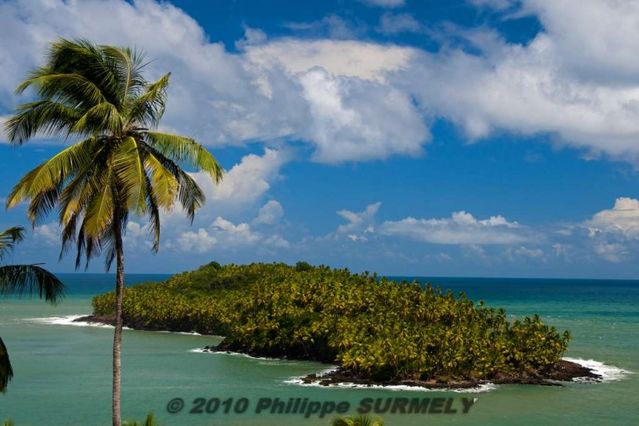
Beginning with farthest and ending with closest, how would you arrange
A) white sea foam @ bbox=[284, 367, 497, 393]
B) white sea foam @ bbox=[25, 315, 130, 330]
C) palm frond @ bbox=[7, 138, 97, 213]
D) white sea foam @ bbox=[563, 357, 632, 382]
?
white sea foam @ bbox=[25, 315, 130, 330], white sea foam @ bbox=[563, 357, 632, 382], white sea foam @ bbox=[284, 367, 497, 393], palm frond @ bbox=[7, 138, 97, 213]

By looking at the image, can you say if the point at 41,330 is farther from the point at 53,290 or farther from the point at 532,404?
the point at 53,290

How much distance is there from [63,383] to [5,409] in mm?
9495

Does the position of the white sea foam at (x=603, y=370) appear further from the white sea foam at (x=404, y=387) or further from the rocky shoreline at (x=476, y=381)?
the white sea foam at (x=404, y=387)

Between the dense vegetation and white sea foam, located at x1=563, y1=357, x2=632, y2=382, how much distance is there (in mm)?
2986

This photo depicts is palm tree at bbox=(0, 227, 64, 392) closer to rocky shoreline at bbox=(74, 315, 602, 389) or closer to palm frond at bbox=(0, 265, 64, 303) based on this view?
palm frond at bbox=(0, 265, 64, 303)

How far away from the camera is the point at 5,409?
4400cm

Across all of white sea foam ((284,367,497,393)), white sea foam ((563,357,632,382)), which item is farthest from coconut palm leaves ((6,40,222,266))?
white sea foam ((563,357,632,382))

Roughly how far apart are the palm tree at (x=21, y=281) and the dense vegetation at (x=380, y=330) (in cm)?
3129

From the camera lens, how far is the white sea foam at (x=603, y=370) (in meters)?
54.7

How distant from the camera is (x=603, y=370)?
59.6 m

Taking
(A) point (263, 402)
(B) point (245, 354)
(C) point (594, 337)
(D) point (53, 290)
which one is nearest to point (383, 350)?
(A) point (263, 402)

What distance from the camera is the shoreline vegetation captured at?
50469mm

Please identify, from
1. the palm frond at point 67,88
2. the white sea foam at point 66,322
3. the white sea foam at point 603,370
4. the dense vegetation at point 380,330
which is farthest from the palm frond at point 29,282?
the white sea foam at point 66,322

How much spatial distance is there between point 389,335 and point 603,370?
21.0 metres
